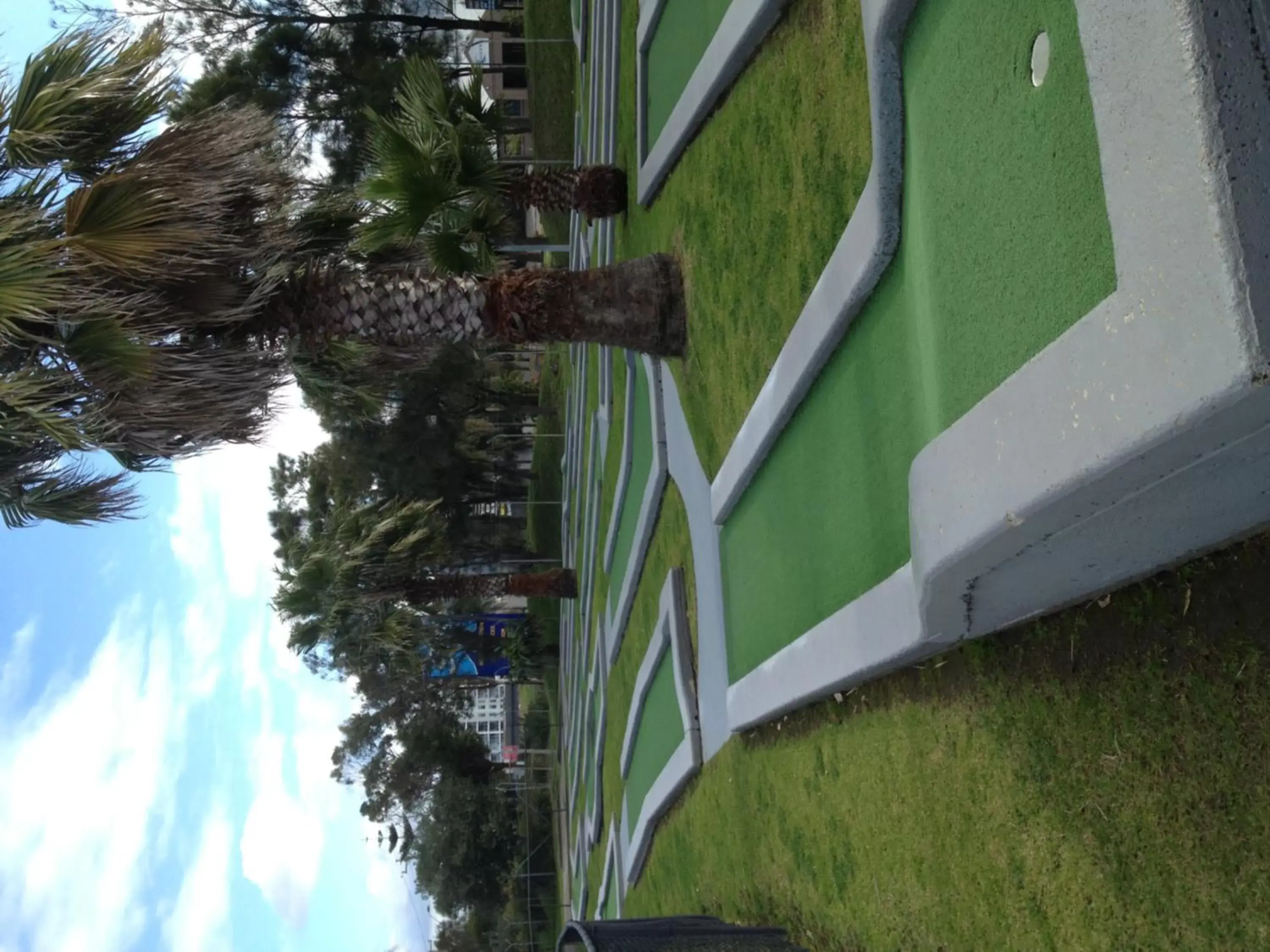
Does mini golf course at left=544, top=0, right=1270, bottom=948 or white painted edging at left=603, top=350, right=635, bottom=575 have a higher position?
white painted edging at left=603, top=350, right=635, bottom=575

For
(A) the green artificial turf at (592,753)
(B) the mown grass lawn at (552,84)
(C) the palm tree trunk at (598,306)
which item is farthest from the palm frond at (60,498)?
(B) the mown grass lawn at (552,84)

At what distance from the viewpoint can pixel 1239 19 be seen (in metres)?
2.18

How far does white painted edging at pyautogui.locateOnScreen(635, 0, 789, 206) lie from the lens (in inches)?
295

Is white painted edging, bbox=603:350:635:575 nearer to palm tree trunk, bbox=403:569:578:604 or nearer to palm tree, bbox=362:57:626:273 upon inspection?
palm tree, bbox=362:57:626:273

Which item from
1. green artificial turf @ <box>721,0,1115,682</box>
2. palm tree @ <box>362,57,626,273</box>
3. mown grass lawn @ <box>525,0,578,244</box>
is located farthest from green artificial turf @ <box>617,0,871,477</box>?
mown grass lawn @ <box>525,0,578,244</box>

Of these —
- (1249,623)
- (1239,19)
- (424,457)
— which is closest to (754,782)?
(1249,623)

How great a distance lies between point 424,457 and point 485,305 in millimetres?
21283

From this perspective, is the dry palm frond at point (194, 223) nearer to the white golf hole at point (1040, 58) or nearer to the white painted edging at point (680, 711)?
the white painted edging at point (680, 711)

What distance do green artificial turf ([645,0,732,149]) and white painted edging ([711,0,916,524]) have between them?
3830mm

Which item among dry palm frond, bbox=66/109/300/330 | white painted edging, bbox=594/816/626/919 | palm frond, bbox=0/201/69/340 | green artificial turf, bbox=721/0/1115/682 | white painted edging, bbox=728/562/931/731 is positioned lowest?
white painted edging, bbox=594/816/626/919

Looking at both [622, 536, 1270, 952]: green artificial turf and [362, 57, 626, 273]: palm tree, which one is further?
Answer: [362, 57, 626, 273]: palm tree

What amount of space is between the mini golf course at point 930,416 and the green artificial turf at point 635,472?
1859 mm

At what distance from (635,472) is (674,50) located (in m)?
5.44

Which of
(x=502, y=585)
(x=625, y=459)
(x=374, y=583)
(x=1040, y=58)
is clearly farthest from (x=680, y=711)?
(x=502, y=585)
